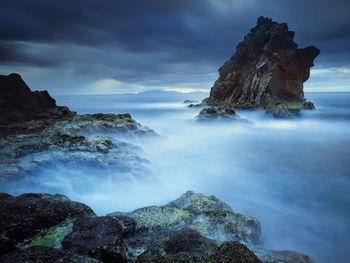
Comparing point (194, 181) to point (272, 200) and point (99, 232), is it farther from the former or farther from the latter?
point (99, 232)

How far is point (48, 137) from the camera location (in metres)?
8.48

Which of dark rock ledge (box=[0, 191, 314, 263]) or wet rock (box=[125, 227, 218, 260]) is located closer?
dark rock ledge (box=[0, 191, 314, 263])

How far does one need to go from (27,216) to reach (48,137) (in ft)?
21.6

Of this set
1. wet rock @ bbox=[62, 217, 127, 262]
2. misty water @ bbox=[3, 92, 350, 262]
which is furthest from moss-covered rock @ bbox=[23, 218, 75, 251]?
misty water @ bbox=[3, 92, 350, 262]

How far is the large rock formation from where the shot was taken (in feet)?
114

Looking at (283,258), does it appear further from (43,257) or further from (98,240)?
(43,257)

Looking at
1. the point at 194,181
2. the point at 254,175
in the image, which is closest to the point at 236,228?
the point at 194,181

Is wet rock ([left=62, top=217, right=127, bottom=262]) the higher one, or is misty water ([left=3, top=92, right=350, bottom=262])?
wet rock ([left=62, top=217, right=127, bottom=262])

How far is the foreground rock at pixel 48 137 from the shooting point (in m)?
6.96

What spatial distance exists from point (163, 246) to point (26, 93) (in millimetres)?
12899

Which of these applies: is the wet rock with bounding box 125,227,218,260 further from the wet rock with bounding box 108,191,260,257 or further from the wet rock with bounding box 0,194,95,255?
the wet rock with bounding box 0,194,95,255

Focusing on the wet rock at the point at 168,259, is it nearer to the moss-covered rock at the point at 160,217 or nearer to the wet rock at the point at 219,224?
the moss-covered rock at the point at 160,217

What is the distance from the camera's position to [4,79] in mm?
11109

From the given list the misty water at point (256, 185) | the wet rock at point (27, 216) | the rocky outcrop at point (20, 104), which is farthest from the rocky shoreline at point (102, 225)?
the rocky outcrop at point (20, 104)
